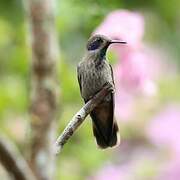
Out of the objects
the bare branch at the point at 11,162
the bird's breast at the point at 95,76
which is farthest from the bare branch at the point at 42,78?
the bird's breast at the point at 95,76

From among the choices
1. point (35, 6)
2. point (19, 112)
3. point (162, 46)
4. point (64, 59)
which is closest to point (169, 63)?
point (162, 46)

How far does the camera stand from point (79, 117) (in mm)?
923

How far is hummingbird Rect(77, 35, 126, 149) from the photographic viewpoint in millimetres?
971

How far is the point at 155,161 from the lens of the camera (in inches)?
99.4

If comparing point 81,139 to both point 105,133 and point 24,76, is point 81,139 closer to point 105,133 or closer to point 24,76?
point 24,76

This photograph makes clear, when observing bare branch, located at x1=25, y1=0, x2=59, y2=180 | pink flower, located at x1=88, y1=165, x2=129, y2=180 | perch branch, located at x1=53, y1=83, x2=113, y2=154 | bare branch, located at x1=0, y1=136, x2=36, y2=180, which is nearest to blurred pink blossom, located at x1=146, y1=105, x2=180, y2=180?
Result: pink flower, located at x1=88, y1=165, x2=129, y2=180

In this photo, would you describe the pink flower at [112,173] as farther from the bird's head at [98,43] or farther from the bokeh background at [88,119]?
the bird's head at [98,43]

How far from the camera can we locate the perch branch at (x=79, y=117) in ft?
2.98

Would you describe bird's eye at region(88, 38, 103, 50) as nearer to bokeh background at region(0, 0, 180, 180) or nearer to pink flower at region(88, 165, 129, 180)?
bokeh background at region(0, 0, 180, 180)

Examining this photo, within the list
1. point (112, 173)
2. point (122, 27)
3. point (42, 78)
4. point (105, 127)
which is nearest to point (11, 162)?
point (105, 127)

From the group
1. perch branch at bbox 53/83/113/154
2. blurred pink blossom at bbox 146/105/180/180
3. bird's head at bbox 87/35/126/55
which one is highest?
blurred pink blossom at bbox 146/105/180/180

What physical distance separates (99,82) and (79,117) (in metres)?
0.09

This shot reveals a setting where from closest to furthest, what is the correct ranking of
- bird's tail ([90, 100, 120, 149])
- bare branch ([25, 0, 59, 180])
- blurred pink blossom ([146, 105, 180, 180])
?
bird's tail ([90, 100, 120, 149]), bare branch ([25, 0, 59, 180]), blurred pink blossom ([146, 105, 180, 180])

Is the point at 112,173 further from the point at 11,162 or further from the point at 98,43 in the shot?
the point at 98,43
